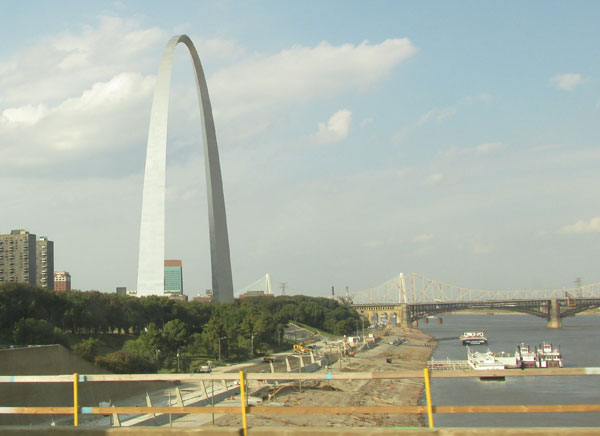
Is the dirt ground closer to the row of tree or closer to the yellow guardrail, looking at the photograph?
the row of tree

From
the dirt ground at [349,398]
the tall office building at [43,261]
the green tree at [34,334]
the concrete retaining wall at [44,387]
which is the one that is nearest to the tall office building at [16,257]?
the tall office building at [43,261]

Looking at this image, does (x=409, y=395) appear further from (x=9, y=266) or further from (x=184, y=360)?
(x=9, y=266)

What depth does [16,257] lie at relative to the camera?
113 m

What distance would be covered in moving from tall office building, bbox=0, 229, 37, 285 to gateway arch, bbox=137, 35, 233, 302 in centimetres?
7956

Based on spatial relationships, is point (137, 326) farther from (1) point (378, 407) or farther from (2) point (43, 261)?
(2) point (43, 261)

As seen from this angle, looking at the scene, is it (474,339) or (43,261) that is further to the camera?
(43,261)

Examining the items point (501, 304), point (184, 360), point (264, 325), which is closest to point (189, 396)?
point (184, 360)

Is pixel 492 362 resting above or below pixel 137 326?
below

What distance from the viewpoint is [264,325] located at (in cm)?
5331

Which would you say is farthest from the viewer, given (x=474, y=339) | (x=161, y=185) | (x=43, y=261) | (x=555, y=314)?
(x=43, y=261)

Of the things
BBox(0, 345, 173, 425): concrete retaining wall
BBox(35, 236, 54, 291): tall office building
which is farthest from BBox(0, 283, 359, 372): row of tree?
BBox(35, 236, 54, 291): tall office building

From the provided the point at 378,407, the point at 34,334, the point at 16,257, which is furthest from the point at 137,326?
the point at 16,257

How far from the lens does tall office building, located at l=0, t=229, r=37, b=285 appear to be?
11162cm

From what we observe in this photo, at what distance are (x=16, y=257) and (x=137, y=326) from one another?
7453 centimetres
